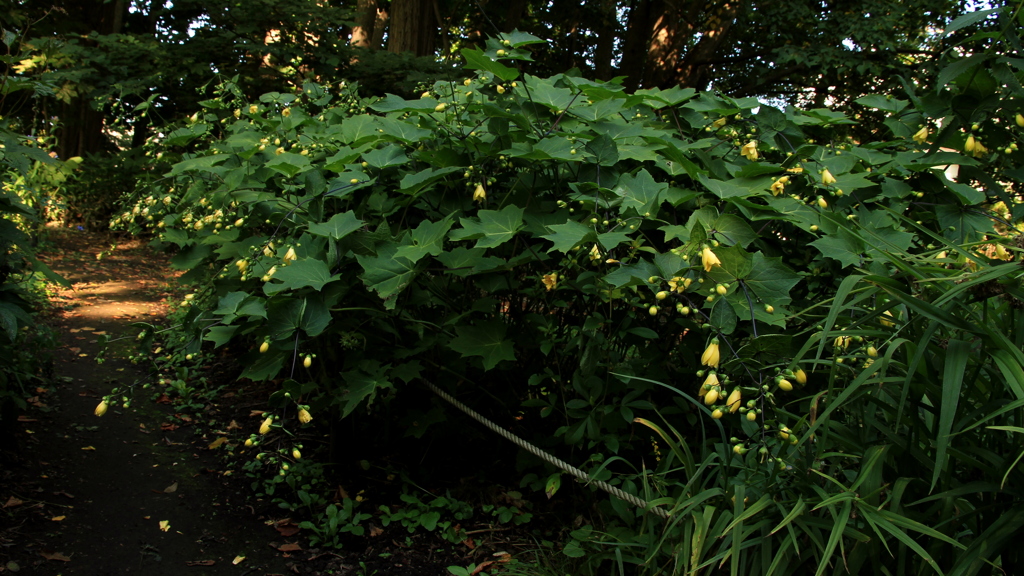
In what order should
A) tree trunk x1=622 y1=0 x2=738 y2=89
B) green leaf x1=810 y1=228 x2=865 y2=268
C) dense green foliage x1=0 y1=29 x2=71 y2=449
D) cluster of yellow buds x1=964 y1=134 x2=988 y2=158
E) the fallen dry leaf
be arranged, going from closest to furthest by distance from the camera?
green leaf x1=810 y1=228 x2=865 y2=268, cluster of yellow buds x1=964 y1=134 x2=988 y2=158, dense green foliage x1=0 y1=29 x2=71 y2=449, the fallen dry leaf, tree trunk x1=622 y1=0 x2=738 y2=89

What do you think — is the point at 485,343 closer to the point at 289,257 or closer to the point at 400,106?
the point at 289,257

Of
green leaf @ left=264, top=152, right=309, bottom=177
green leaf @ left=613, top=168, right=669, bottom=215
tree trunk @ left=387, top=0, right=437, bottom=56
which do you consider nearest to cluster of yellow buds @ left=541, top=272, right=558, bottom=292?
green leaf @ left=613, top=168, right=669, bottom=215

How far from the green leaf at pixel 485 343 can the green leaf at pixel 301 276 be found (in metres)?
0.45

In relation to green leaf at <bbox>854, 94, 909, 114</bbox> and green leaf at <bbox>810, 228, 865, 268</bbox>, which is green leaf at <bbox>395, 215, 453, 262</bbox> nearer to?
green leaf at <bbox>810, 228, 865, 268</bbox>

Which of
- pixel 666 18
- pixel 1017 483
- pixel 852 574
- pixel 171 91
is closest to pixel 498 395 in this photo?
pixel 852 574

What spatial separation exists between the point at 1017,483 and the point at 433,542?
6.12 feet

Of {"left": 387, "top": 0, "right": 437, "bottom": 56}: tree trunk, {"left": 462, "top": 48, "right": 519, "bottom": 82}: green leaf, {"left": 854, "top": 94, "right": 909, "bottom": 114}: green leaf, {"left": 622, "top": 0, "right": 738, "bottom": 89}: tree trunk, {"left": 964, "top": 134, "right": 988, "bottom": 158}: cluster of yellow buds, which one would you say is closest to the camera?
{"left": 462, "top": 48, "right": 519, "bottom": 82}: green leaf

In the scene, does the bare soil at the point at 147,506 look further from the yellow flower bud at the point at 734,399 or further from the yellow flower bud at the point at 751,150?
the yellow flower bud at the point at 751,150

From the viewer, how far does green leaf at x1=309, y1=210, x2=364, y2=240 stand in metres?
2.01

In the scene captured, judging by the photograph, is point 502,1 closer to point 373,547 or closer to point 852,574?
point 373,547

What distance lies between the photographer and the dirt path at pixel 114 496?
2.34 m

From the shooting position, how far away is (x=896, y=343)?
1.41 m

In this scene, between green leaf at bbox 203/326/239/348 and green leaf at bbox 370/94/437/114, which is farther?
green leaf at bbox 370/94/437/114

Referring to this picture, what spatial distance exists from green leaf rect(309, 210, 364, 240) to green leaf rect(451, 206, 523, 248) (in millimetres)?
323
